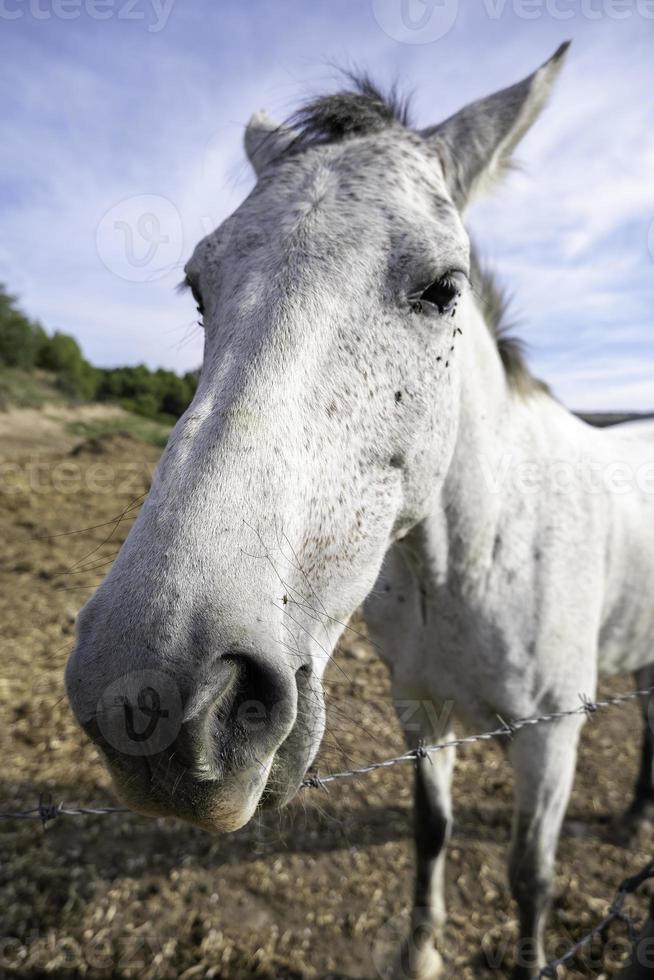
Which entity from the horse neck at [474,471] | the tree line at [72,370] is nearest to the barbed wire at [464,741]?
the horse neck at [474,471]

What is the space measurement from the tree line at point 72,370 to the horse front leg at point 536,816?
82.3 feet

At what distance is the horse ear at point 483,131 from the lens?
1.98m

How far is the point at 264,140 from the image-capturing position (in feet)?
7.16

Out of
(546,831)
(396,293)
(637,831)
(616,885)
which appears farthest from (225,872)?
(396,293)

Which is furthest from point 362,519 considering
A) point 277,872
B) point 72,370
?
point 72,370

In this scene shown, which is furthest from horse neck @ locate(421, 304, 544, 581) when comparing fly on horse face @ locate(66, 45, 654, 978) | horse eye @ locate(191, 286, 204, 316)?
horse eye @ locate(191, 286, 204, 316)

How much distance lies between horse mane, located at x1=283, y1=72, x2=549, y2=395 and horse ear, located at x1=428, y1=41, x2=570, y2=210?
21 cm

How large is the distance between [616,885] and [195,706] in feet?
11.8

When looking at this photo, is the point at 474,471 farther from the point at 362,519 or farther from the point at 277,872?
the point at 277,872

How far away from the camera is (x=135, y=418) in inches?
1023

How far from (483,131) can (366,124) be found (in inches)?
17.2

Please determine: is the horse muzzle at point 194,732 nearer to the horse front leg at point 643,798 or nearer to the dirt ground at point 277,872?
the dirt ground at point 277,872

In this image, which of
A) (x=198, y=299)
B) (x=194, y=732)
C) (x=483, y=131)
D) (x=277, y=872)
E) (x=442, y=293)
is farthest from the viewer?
(x=277, y=872)

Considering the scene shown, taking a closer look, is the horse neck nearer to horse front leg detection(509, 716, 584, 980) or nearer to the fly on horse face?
the fly on horse face
